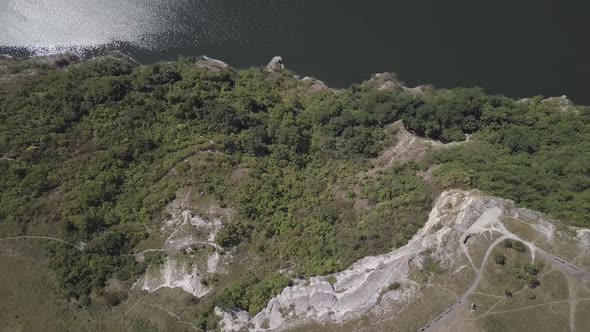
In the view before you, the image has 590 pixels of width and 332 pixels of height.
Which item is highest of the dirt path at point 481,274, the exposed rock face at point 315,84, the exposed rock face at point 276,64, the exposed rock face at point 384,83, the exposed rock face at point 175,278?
the exposed rock face at point 276,64

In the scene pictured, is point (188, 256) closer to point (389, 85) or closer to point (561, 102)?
point (389, 85)

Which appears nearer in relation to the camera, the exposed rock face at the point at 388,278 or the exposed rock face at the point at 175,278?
the exposed rock face at the point at 388,278

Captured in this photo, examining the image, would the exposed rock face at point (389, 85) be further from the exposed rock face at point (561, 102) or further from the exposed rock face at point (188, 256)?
the exposed rock face at point (188, 256)

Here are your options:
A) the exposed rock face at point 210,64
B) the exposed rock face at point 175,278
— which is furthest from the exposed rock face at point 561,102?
the exposed rock face at point 175,278

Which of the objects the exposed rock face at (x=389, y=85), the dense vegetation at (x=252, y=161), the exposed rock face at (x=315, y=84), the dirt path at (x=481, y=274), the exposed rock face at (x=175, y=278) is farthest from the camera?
the exposed rock face at (x=315, y=84)

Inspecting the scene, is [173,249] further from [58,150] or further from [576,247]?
[576,247]

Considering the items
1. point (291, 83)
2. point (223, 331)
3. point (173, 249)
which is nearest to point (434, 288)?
point (223, 331)

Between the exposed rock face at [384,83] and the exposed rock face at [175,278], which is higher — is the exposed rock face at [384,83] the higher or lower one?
the higher one

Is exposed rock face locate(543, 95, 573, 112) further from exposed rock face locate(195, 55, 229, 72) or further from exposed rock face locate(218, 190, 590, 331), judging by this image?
exposed rock face locate(195, 55, 229, 72)
